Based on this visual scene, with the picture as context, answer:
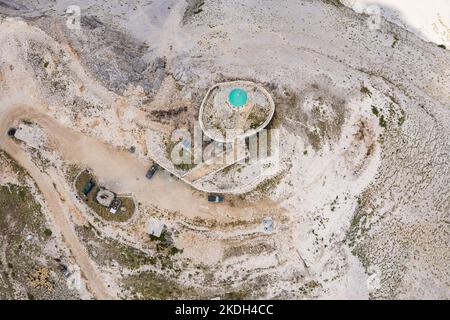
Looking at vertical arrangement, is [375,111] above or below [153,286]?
above

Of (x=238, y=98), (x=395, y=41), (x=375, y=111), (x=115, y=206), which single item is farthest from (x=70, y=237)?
(x=395, y=41)

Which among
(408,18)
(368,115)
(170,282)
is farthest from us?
(408,18)

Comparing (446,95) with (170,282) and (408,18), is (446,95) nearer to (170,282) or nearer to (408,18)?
(408,18)

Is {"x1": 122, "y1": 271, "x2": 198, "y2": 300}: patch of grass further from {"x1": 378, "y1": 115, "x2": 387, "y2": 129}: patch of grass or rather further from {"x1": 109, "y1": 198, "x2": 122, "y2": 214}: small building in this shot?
{"x1": 378, "y1": 115, "x2": 387, "y2": 129}: patch of grass

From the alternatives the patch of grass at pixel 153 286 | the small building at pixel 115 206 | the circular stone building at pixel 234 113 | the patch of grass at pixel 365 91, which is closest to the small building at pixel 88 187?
the small building at pixel 115 206

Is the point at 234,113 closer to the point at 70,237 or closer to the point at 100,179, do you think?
the point at 100,179

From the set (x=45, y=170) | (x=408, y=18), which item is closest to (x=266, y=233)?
(x=45, y=170)
